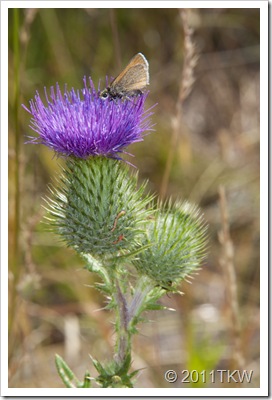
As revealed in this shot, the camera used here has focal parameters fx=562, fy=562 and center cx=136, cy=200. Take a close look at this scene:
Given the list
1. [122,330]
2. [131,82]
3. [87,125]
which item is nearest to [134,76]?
[131,82]

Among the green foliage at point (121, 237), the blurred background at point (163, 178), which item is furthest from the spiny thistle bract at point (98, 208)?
the blurred background at point (163, 178)

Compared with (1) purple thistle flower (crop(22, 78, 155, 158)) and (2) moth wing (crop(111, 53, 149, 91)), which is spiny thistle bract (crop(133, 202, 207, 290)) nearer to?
(1) purple thistle flower (crop(22, 78, 155, 158))

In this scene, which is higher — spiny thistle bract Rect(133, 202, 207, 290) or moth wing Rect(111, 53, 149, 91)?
moth wing Rect(111, 53, 149, 91)

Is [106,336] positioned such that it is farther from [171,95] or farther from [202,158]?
[171,95]

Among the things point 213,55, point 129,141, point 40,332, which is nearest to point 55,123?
point 129,141

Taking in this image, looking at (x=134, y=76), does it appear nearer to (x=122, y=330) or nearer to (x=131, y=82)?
(x=131, y=82)

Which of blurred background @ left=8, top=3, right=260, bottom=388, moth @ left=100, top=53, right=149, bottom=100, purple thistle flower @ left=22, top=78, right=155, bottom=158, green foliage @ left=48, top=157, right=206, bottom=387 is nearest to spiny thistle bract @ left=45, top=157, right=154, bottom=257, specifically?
green foliage @ left=48, top=157, right=206, bottom=387
